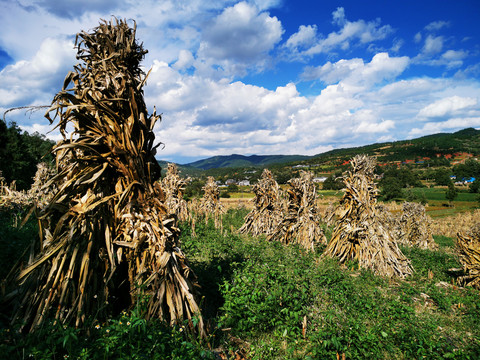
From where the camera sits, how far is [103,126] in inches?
135

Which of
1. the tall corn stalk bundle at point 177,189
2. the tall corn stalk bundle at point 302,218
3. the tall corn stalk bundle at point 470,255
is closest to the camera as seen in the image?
the tall corn stalk bundle at point 470,255

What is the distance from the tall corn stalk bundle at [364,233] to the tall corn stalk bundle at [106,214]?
8001 mm

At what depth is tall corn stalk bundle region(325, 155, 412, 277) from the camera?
8938 mm

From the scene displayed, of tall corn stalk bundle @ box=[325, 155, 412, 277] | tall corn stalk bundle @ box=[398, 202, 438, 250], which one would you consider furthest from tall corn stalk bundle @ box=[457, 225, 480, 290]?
tall corn stalk bundle @ box=[398, 202, 438, 250]

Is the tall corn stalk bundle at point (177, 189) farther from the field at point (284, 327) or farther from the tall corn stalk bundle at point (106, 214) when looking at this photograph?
the tall corn stalk bundle at point (106, 214)

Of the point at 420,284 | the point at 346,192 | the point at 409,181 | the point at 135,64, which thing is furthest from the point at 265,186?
the point at 409,181

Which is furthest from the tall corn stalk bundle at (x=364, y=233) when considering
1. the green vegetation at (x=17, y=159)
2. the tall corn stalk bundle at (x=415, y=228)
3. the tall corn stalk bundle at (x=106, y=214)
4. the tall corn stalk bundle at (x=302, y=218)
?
the green vegetation at (x=17, y=159)

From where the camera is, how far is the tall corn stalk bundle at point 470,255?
25.3 feet

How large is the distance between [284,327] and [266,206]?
11.4 m

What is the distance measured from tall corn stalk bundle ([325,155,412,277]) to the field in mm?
1639

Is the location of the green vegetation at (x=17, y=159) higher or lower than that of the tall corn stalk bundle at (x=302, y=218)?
higher

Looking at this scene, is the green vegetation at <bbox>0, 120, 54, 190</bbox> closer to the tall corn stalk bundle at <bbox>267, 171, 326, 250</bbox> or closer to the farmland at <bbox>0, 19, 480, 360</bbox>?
the tall corn stalk bundle at <bbox>267, 171, 326, 250</bbox>

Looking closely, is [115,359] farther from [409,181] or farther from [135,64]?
[409,181]

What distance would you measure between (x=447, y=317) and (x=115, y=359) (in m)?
7.32
